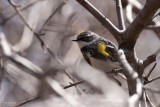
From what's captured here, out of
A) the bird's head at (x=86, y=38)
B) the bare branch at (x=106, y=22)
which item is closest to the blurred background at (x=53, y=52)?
the bird's head at (x=86, y=38)

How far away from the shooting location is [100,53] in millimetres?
3402

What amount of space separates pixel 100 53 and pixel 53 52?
0.52 meters

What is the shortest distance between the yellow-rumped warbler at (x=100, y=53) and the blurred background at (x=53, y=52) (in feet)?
0.29

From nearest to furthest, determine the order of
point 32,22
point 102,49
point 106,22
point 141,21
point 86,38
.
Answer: point 141,21 → point 106,22 → point 102,49 → point 86,38 → point 32,22

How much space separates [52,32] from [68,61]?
0.73 metres

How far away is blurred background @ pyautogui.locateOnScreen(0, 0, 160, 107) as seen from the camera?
2.68 m

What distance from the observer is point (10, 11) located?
168 inches

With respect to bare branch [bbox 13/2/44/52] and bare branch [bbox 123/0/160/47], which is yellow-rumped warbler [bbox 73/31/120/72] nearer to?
bare branch [bbox 13/2/44/52]

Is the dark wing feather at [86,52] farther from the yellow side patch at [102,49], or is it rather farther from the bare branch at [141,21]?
the bare branch at [141,21]

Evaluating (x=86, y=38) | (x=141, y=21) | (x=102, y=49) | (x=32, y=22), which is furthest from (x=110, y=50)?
(x=141, y=21)

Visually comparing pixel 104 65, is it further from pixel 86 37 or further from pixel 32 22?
pixel 32 22

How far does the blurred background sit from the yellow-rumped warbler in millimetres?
89

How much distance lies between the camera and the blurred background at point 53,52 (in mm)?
2676

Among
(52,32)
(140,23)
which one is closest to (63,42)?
(52,32)
